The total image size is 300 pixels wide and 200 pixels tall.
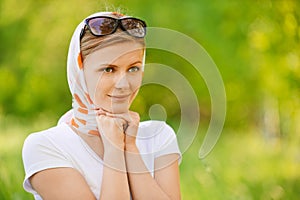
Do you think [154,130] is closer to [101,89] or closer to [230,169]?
[101,89]

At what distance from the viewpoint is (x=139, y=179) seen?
196 cm

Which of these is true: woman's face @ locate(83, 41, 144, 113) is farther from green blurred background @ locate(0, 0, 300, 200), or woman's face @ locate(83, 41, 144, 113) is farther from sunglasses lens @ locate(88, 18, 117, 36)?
green blurred background @ locate(0, 0, 300, 200)

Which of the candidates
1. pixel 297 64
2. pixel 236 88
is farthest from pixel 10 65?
pixel 297 64

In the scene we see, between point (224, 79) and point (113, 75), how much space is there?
7.81m

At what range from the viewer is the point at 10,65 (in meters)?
10.3

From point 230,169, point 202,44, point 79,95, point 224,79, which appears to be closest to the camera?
point 79,95

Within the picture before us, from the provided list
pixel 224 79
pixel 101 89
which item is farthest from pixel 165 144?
pixel 224 79

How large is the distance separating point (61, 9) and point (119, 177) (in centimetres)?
747

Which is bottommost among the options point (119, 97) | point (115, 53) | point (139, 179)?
point (139, 179)

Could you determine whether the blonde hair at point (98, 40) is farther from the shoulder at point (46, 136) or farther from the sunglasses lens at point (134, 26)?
the shoulder at point (46, 136)

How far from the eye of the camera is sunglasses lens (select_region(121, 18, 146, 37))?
1.97m

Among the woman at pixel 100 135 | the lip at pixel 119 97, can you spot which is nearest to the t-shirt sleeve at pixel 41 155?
the woman at pixel 100 135

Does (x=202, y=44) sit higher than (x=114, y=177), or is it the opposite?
(x=114, y=177)

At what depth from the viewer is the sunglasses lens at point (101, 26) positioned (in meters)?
1.94
